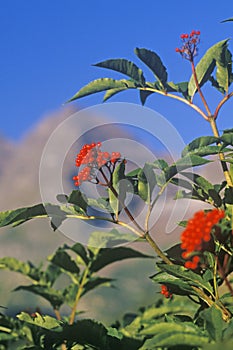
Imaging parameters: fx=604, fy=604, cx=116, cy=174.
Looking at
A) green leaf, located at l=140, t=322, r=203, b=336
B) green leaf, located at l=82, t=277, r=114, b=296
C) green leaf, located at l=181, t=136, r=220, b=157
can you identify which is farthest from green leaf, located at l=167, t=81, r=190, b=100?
green leaf, located at l=140, t=322, r=203, b=336

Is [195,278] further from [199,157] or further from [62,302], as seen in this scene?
[62,302]

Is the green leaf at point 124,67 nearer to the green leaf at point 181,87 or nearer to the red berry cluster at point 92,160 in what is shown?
the green leaf at point 181,87

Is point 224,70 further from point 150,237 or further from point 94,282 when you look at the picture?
point 94,282

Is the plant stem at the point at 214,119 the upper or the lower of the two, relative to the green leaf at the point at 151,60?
lower

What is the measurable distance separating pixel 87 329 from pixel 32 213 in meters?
0.35

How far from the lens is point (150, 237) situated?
1.64m

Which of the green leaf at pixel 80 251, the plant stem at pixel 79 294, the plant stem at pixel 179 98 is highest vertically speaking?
the plant stem at pixel 179 98

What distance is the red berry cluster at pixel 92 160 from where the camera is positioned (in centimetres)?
176

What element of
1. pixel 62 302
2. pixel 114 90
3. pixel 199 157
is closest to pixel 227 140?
pixel 199 157

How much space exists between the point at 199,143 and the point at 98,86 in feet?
1.50

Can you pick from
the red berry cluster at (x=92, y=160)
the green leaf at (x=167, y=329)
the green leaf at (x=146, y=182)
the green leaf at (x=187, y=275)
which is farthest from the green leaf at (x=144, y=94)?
the green leaf at (x=167, y=329)

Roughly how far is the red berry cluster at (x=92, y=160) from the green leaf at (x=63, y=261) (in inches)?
11.2

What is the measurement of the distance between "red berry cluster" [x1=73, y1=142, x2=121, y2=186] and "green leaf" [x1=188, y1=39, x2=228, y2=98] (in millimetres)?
475

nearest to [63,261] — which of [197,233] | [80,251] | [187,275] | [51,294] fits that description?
[80,251]
